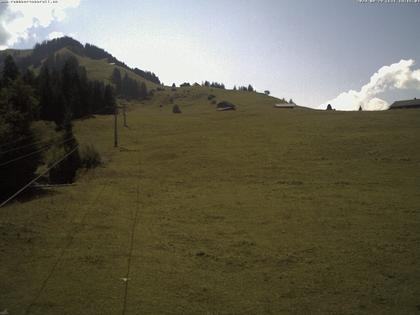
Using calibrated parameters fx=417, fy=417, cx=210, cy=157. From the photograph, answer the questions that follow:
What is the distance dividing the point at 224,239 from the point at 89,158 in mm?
31688

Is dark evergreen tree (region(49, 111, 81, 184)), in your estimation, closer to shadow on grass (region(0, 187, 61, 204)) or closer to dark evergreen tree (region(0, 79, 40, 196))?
dark evergreen tree (region(0, 79, 40, 196))

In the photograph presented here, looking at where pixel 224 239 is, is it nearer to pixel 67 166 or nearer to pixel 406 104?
pixel 67 166

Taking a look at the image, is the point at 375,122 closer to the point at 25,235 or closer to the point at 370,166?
the point at 370,166

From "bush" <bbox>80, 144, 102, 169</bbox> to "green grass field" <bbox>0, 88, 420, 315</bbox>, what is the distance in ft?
6.83

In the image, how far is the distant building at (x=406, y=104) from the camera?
3931 inches

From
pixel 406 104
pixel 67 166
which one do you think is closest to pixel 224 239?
pixel 67 166

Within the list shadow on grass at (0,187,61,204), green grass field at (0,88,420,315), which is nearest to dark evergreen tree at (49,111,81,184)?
green grass field at (0,88,420,315)

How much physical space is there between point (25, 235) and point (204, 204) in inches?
511

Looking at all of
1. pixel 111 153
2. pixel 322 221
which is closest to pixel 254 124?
pixel 111 153

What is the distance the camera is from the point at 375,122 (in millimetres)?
73625

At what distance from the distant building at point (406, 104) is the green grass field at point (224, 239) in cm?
5673

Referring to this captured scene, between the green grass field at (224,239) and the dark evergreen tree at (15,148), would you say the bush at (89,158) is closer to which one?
the green grass field at (224,239)

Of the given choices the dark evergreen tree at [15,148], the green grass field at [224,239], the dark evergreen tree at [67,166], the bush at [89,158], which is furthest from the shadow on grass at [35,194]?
the bush at [89,158]

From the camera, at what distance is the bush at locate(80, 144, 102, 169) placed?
49.6m
